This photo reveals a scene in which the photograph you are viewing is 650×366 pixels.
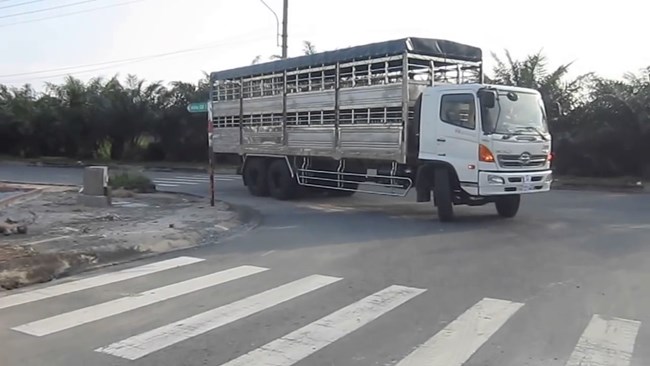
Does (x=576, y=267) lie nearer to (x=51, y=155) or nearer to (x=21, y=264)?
(x=21, y=264)

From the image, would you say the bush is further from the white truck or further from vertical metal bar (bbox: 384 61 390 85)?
vertical metal bar (bbox: 384 61 390 85)

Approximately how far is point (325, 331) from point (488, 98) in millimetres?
8138

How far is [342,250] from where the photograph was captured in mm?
10680

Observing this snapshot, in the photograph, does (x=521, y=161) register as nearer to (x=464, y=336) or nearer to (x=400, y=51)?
(x=400, y=51)

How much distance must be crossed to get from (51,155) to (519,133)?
4088 cm

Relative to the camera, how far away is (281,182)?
19.1m

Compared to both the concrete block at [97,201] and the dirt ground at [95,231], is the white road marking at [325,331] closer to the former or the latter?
the dirt ground at [95,231]

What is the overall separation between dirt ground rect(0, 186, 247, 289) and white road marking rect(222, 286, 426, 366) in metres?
4.24

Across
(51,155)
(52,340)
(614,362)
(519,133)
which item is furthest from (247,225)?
(51,155)

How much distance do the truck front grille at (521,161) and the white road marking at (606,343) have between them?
22.1 feet

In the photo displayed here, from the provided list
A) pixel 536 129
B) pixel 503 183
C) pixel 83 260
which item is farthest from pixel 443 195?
pixel 83 260

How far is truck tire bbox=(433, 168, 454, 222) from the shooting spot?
13735 mm

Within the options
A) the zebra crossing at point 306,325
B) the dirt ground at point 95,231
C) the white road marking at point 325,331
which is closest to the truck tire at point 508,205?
the dirt ground at point 95,231

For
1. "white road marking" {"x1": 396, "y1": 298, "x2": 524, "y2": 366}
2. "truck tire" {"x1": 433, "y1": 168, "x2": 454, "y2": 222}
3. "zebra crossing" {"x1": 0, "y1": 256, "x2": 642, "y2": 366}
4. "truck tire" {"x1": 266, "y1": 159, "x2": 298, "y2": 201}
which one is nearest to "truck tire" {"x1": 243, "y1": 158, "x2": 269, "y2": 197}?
"truck tire" {"x1": 266, "y1": 159, "x2": 298, "y2": 201}
